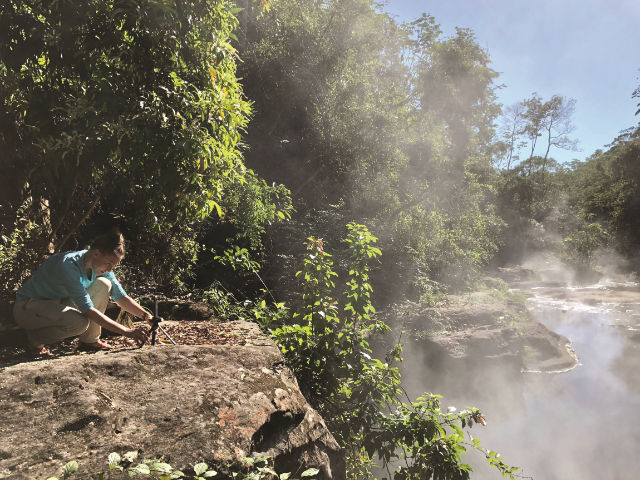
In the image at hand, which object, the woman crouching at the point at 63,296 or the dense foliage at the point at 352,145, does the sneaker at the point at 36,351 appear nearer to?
the woman crouching at the point at 63,296

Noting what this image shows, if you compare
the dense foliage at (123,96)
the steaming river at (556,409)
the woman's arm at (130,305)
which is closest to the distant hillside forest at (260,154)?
the dense foliage at (123,96)

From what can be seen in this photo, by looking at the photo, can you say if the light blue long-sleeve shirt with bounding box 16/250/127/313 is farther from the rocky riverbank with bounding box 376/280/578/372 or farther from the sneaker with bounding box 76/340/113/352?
the rocky riverbank with bounding box 376/280/578/372

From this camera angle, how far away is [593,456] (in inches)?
303

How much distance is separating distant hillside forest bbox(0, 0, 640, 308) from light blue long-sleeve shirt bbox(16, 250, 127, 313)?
0.58 meters

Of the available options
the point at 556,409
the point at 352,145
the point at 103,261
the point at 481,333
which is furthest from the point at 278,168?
the point at 103,261

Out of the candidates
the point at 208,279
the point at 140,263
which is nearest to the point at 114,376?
the point at 140,263

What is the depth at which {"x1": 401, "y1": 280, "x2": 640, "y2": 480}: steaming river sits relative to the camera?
747 centimetres

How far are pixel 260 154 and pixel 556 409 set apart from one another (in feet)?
35.0

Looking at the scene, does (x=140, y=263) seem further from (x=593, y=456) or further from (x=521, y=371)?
(x=521, y=371)

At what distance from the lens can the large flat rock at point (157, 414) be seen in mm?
1674

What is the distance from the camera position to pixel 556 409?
9.32 m

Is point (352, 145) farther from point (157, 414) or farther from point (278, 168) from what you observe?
point (157, 414)

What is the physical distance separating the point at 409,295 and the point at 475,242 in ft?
14.4

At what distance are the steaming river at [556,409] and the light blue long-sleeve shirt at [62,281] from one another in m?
7.21
